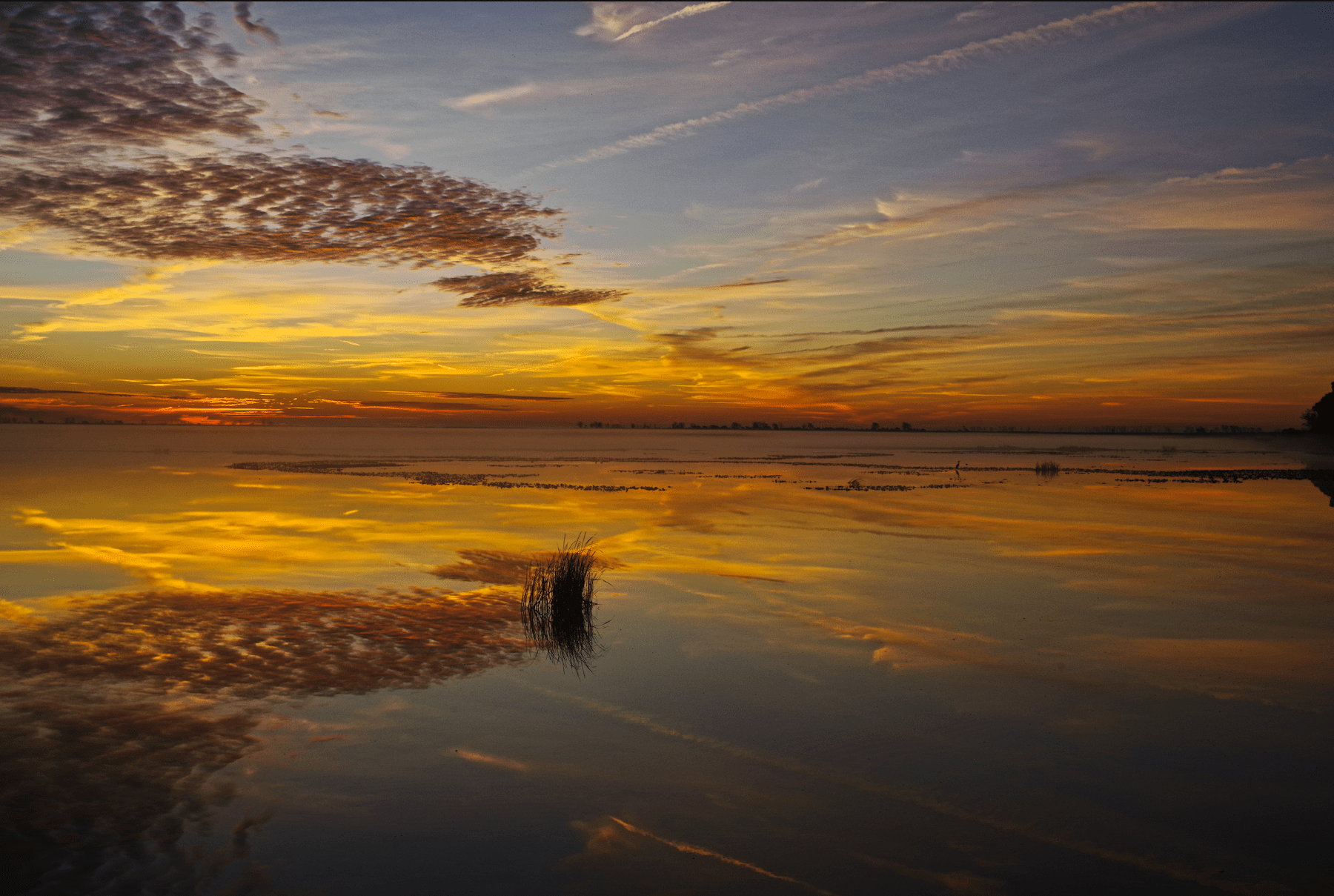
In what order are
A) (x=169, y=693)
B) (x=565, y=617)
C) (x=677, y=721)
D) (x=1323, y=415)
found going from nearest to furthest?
1. (x=677, y=721)
2. (x=169, y=693)
3. (x=565, y=617)
4. (x=1323, y=415)

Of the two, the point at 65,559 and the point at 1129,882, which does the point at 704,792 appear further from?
the point at 65,559

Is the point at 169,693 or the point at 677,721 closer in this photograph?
the point at 677,721

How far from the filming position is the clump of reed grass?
45.4 feet

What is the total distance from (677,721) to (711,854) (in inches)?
128

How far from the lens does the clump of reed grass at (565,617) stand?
45.4 ft

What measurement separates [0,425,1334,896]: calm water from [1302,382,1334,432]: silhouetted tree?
11507 centimetres

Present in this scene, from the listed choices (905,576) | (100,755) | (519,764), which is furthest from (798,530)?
(100,755)

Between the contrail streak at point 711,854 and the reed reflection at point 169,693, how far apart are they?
124 inches

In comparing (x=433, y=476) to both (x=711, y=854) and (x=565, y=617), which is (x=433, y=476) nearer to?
(x=565, y=617)

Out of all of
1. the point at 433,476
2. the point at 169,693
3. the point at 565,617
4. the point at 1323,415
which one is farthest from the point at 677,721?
the point at 1323,415

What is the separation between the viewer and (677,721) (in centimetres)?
1076

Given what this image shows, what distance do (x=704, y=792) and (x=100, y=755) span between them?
20.6 ft

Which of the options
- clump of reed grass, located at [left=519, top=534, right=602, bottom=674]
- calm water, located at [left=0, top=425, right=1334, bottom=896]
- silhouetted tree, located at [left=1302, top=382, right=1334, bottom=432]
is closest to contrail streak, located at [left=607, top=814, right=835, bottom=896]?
calm water, located at [left=0, top=425, right=1334, bottom=896]

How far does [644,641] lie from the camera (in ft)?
47.7
